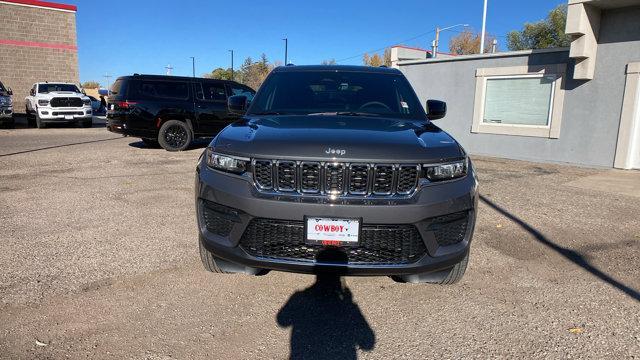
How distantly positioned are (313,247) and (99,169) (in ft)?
25.5

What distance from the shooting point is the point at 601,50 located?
10.7m

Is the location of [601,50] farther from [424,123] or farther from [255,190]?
[255,190]

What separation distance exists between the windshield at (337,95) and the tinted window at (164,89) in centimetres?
803

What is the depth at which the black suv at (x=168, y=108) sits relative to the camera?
11.3 meters

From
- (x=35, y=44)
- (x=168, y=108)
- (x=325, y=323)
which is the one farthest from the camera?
(x=35, y=44)

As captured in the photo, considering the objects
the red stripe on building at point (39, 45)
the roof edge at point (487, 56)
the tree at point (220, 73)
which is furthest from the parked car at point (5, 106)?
the tree at point (220, 73)

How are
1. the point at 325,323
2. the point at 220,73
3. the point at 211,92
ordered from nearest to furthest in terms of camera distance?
the point at 325,323 → the point at 211,92 → the point at 220,73

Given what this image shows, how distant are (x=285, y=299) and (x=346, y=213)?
3.47 feet

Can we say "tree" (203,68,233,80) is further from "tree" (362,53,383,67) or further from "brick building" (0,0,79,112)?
"brick building" (0,0,79,112)

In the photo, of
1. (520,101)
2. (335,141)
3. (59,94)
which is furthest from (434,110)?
(59,94)

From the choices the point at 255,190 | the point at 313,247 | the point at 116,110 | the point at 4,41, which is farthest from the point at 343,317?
the point at 4,41

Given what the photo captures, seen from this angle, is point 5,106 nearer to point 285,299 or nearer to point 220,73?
point 285,299

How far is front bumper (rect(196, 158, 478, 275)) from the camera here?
264cm

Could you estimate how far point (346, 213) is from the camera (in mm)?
2625
